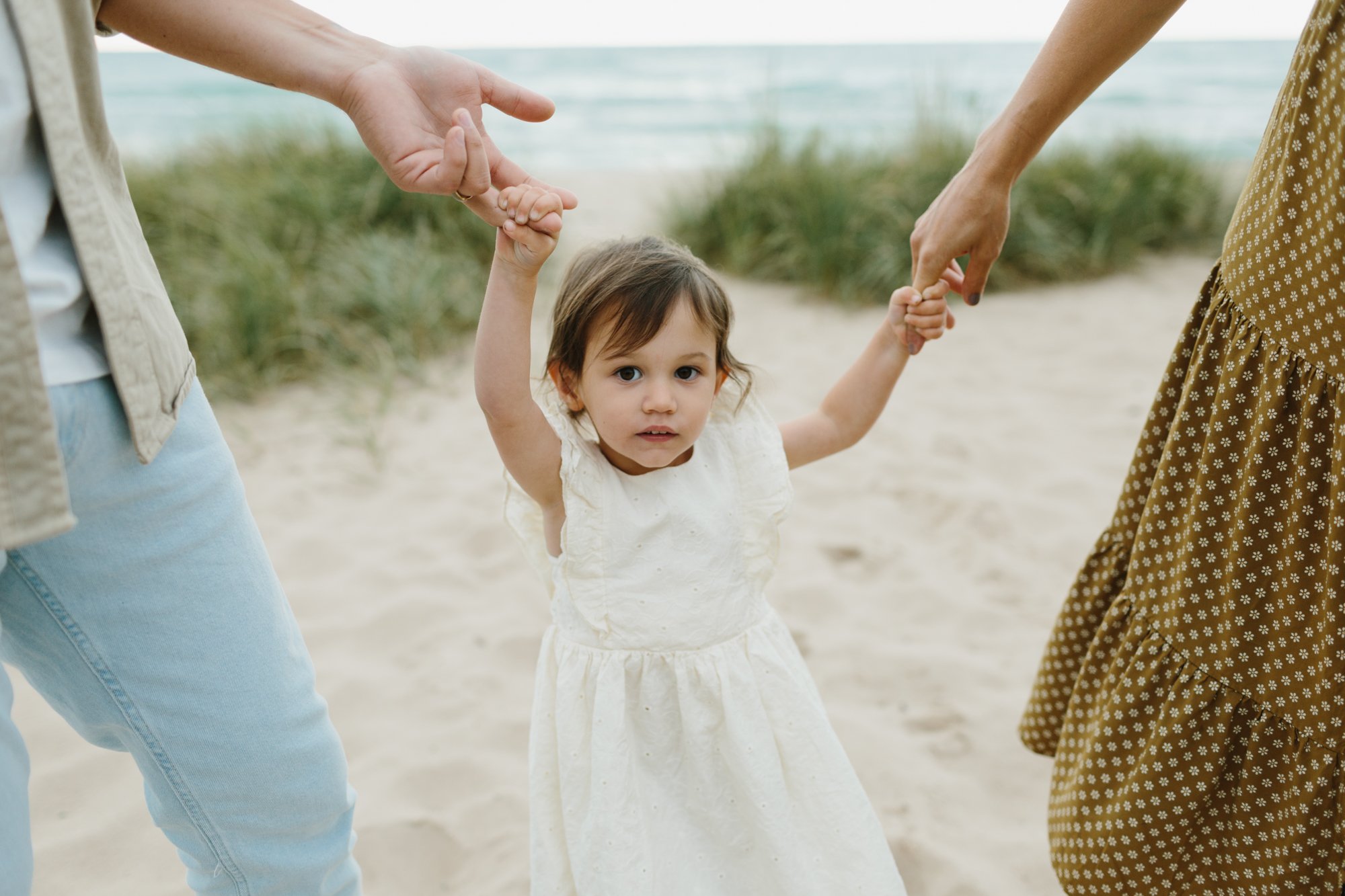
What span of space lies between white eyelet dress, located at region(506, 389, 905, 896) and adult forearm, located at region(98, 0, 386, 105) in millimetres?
631

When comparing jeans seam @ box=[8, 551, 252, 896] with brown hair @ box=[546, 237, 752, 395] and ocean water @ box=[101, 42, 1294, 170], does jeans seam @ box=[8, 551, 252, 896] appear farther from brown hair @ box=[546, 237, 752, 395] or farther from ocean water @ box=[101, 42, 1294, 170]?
ocean water @ box=[101, 42, 1294, 170]

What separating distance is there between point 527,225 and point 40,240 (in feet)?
1.96

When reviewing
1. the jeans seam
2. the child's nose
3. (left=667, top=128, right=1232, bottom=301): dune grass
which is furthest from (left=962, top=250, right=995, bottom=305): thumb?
(left=667, top=128, right=1232, bottom=301): dune grass

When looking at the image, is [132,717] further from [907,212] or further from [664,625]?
[907,212]

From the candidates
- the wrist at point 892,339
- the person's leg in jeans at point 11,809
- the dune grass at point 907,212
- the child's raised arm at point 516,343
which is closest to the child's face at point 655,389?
the child's raised arm at point 516,343

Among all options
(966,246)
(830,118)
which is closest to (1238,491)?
(966,246)

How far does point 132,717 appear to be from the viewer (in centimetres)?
115

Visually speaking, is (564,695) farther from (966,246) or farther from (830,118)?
(830,118)

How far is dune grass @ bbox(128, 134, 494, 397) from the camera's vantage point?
4.83m

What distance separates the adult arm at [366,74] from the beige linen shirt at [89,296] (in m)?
0.28

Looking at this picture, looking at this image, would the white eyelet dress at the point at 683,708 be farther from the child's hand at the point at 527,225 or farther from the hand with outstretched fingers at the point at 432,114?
the hand with outstretched fingers at the point at 432,114

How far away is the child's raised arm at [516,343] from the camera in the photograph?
1.40m

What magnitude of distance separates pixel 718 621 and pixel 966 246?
771mm

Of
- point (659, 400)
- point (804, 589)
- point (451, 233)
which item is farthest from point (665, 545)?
point (451, 233)
